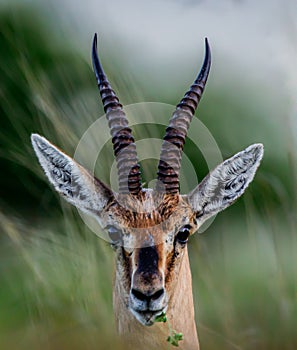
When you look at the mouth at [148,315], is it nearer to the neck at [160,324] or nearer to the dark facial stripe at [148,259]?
the dark facial stripe at [148,259]

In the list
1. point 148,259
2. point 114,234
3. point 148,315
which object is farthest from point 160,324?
point 114,234

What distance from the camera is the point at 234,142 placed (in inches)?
387

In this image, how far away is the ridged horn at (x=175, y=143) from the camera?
612 centimetres

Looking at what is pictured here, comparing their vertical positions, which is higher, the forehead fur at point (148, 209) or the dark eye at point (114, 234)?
the forehead fur at point (148, 209)

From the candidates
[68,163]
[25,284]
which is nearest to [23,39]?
[25,284]

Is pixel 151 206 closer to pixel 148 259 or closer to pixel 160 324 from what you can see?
pixel 148 259

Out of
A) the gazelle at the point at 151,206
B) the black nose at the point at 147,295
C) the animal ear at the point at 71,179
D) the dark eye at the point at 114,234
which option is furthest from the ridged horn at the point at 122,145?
the black nose at the point at 147,295

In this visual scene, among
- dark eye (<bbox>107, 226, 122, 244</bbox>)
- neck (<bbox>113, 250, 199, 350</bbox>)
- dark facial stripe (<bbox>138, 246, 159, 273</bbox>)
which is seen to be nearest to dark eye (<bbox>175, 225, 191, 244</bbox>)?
neck (<bbox>113, 250, 199, 350</bbox>)

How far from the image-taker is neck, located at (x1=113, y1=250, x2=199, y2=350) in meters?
5.91

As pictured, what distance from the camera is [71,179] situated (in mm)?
6348

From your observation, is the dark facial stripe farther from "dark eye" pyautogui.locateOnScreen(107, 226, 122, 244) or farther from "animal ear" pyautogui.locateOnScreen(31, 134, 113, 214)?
"animal ear" pyautogui.locateOnScreen(31, 134, 113, 214)

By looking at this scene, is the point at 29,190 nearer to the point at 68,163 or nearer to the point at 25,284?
the point at 25,284

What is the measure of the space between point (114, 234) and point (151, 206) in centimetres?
39

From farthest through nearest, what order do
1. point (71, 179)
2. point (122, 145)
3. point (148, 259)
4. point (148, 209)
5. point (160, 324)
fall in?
point (71, 179), point (122, 145), point (148, 209), point (160, 324), point (148, 259)
